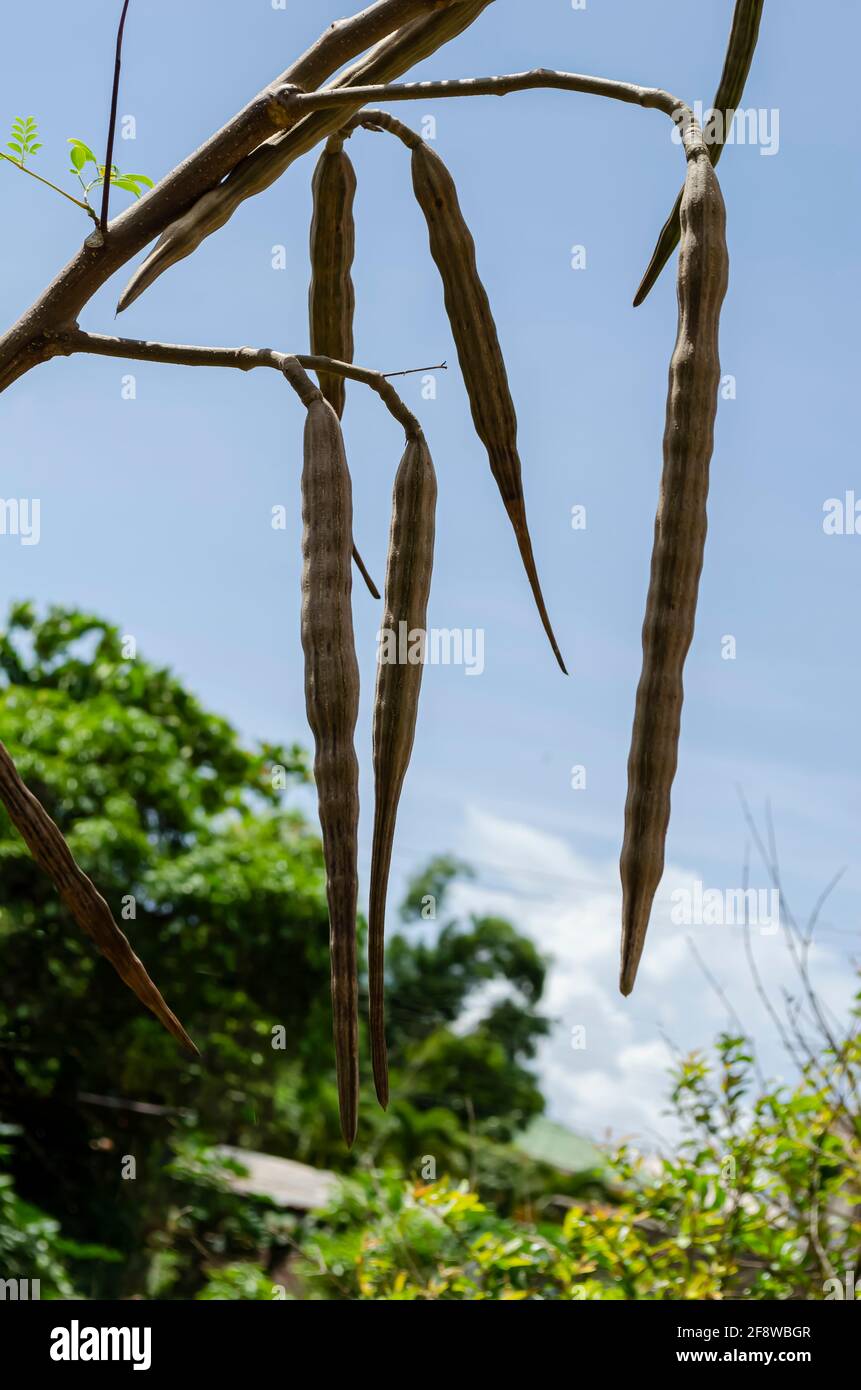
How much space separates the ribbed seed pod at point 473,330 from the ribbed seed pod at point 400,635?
0.08 metres

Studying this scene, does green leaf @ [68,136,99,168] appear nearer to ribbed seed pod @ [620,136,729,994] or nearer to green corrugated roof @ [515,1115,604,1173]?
ribbed seed pod @ [620,136,729,994]

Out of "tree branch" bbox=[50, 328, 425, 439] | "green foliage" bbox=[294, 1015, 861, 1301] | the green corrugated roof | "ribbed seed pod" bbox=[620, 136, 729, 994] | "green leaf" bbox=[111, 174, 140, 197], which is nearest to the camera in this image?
"ribbed seed pod" bbox=[620, 136, 729, 994]

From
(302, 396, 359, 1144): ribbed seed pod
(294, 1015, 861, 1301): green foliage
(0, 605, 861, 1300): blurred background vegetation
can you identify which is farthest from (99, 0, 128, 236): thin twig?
(0, 605, 861, 1300): blurred background vegetation

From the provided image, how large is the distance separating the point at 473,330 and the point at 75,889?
0.94 feet

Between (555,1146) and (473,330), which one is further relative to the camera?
(555,1146)

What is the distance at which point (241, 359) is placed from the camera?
533mm

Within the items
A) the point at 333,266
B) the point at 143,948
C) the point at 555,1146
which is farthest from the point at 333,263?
the point at 555,1146

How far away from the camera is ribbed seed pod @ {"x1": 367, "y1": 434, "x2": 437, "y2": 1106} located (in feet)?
1.51

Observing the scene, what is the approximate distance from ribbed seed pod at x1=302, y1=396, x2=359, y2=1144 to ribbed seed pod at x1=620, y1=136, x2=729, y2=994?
3.7 inches

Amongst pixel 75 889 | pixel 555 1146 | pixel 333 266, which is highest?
pixel 333 266

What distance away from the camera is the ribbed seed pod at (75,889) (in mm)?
491

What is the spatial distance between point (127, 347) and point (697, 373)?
0.85 feet

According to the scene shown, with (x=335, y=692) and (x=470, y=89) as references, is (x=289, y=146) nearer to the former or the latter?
(x=470, y=89)

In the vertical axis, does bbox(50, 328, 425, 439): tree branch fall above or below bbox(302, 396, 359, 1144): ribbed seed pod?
above
